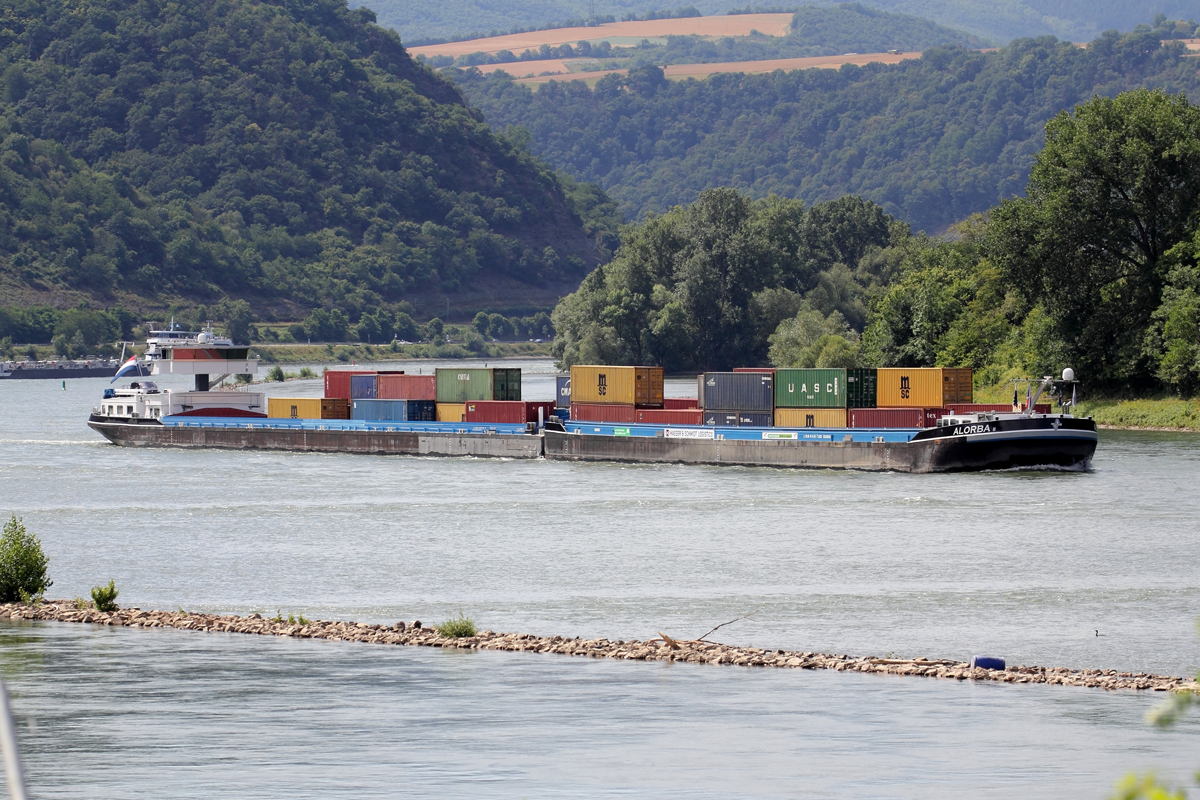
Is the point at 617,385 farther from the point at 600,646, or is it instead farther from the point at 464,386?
the point at 600,646

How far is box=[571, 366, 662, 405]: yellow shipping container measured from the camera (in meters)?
69.2

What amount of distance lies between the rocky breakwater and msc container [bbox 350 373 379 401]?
4792 cm

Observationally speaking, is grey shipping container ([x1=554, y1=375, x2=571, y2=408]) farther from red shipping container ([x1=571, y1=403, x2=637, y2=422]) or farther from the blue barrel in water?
the blue barrel in water

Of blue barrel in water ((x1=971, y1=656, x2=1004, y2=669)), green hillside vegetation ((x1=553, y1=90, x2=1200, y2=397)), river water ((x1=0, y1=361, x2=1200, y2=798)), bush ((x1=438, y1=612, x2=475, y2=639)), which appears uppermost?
green hillside vegetation ((x1=553, y1=90, x2=1200, y2=397))

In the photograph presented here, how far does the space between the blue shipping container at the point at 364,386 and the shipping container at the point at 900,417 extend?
26.7m

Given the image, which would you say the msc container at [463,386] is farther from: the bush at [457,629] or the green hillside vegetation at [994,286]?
the bush at [457,629]

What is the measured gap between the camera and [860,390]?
63.2 metres

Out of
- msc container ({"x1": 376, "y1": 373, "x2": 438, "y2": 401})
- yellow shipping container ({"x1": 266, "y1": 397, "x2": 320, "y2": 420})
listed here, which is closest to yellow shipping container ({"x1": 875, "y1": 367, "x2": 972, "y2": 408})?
msc container ({"x1": 376, "y1": 373, "x2": 438, "y2": 401})

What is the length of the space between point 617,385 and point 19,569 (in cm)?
4114

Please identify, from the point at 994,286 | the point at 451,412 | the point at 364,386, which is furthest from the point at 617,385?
the point at 994,286

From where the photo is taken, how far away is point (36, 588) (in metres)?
31.0

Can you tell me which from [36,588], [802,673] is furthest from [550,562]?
[802,673]

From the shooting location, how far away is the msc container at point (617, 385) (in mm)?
69188

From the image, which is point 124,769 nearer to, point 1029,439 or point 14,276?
point 1029,439
